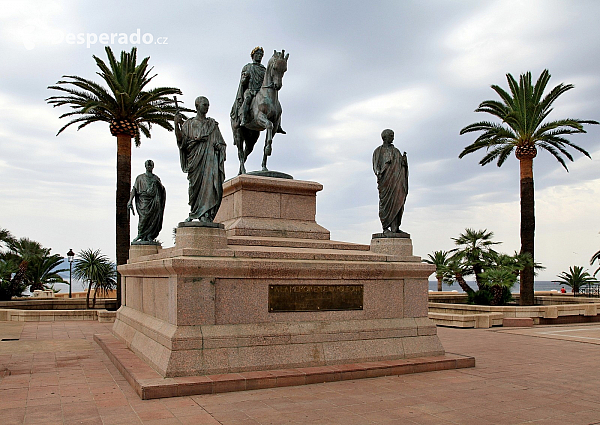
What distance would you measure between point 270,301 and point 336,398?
6.37 ft

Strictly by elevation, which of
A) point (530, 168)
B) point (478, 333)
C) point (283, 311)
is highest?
point (530, 168)

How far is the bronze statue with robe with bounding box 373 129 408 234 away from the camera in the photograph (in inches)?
398

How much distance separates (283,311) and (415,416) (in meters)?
2.85

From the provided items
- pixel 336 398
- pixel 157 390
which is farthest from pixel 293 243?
pixel 157 390

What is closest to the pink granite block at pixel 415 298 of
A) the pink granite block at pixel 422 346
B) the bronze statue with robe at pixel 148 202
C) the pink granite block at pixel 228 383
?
the pink granite block at pixel 422 346

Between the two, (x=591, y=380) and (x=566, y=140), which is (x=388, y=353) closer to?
(x=591, y=380)

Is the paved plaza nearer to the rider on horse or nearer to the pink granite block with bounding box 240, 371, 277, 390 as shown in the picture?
the pink granite block with bounding box 240, 371, 277, 390

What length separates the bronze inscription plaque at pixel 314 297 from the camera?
27.5 ft

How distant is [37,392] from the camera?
7.13 m

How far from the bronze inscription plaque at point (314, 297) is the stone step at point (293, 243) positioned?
1.09 meters

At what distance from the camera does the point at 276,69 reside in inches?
438

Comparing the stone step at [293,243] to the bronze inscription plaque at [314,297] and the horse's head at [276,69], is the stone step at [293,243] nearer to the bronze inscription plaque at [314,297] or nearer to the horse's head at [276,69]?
the bronze inscription plaque at [314,297]

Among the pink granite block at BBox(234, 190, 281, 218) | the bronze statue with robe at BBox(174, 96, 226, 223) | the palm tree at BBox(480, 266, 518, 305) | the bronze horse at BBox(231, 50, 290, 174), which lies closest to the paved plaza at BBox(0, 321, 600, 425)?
the bronze statue with robe at BBox(174, 96, 226, 223)

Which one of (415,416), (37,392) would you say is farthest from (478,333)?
(37,392)
